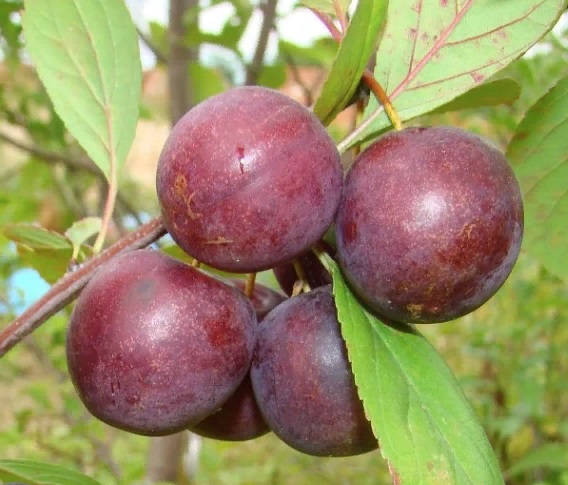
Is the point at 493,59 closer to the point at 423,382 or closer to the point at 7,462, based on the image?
the point at 423,382

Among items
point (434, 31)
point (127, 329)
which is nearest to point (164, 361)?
point (127, 329)

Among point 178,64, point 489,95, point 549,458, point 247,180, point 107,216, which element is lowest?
point 549,458

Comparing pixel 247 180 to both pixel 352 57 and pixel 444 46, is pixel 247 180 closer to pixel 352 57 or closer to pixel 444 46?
pixel 352 57

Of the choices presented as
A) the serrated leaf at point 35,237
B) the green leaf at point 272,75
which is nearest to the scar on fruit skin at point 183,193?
the serrated leaf at point 35,237

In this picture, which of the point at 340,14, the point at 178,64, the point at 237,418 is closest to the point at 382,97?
the point at 340,14

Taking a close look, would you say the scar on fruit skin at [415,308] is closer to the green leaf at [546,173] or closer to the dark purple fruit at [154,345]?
the dark purple fruit at [154,345]
